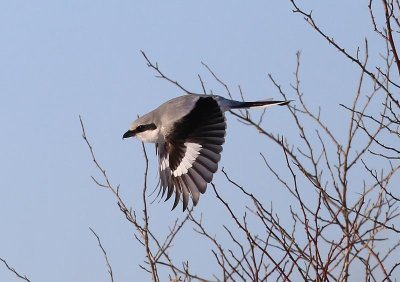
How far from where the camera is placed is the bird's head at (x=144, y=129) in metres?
5.71

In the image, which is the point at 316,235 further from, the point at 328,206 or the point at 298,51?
the point at 298,51

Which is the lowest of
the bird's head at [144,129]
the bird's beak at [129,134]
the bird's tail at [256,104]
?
the bird's beak at [129,134]

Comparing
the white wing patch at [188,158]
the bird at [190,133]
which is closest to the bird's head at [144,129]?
the bird at [190,133]

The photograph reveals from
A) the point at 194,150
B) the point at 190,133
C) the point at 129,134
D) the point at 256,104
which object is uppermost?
the point at 256,104

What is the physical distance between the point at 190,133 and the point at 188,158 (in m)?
0.18

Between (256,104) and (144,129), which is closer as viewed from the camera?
(144,129)

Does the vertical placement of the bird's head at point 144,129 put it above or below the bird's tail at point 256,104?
below

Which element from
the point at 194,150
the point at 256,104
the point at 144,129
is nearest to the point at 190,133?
the point at 194,150

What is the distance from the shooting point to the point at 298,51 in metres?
5.88

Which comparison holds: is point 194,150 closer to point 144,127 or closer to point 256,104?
point 144,127

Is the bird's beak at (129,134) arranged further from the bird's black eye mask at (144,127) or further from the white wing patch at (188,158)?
the white wing patch at (188,158)

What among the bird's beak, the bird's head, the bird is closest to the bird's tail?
the bird

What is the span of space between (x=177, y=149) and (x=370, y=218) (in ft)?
6.58

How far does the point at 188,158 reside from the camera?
5.89m
